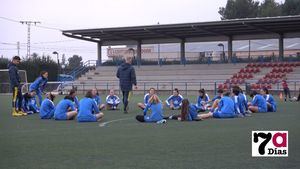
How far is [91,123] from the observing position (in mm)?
13781

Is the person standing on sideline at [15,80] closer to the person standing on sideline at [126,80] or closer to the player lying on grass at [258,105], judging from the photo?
the person standing on sideline at [126,80]

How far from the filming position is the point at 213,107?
1661cm

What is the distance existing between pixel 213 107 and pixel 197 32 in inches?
1210

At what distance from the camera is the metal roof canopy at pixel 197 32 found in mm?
41500

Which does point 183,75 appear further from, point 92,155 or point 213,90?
point 92,155

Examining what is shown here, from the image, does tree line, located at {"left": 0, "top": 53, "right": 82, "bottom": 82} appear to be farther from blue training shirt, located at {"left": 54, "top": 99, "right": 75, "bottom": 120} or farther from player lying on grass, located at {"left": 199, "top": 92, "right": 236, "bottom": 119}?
player lying on grass, located at {"left": 199, "top": 92, "right": 236, "bottom": 119}

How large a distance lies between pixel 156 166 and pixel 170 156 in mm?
854

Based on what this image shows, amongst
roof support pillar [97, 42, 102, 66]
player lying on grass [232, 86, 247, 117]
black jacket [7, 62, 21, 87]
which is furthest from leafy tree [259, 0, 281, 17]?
black jacket [7, 62, 21, 87]

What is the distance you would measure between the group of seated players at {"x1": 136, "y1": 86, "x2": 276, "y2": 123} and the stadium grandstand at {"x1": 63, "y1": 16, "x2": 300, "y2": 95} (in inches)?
771

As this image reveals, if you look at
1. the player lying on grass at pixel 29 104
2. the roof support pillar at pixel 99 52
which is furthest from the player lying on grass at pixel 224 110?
the roof support pillar at pixel 99 52

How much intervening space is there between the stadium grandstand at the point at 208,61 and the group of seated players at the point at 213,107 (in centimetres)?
1958

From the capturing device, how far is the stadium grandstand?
41.6 m

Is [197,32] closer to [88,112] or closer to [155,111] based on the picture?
[155,111]

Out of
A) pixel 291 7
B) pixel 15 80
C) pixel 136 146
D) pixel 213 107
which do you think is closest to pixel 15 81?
pixel 15 80
